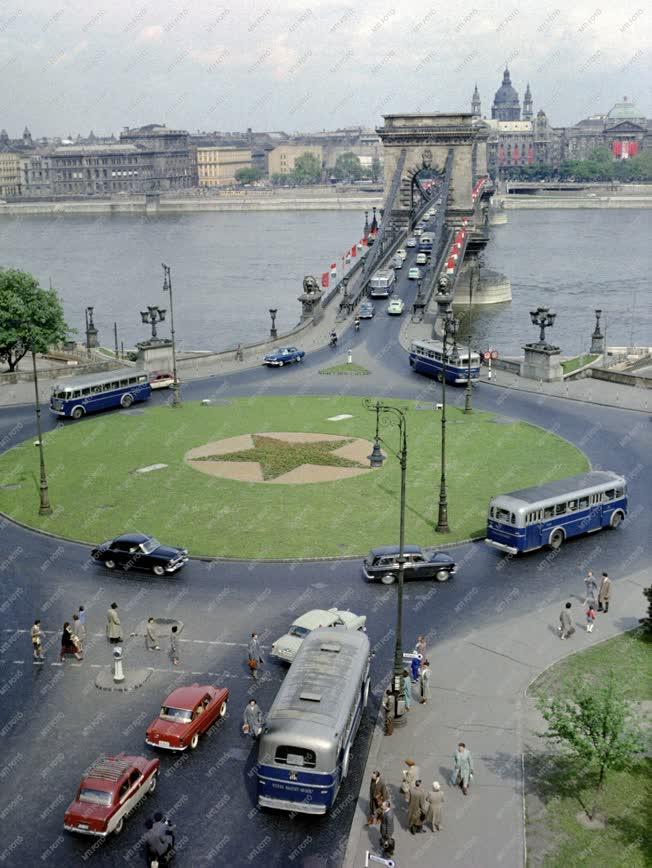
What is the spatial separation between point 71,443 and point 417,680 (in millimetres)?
30217

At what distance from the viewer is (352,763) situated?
1014 inches

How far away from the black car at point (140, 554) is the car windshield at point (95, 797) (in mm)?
14463

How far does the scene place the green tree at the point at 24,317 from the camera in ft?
237

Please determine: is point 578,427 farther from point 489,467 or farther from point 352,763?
point 352,763

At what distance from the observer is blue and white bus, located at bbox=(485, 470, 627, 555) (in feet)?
125

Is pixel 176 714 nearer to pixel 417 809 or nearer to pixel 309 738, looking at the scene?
pixel 309 738

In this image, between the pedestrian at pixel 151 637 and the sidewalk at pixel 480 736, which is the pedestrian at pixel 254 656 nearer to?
the pedestrian at pixel 151 637

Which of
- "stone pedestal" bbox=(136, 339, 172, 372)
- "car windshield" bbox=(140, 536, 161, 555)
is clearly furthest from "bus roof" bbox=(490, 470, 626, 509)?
"stone pedestal" bbox=(136, 339, 172, 372)

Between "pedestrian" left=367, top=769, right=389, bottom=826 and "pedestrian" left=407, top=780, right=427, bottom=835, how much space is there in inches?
25.2

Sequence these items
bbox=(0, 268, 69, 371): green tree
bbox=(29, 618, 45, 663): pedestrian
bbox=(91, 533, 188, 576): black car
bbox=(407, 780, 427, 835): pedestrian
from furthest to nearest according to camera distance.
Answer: bbox=(0, 268, 69, 371): green tree
bbox=(91, 533, 188, 576): black car
bbox=(29, 618, 45, 663): pedestrian
bbox=(407, 780, 427, 835): pedestrian

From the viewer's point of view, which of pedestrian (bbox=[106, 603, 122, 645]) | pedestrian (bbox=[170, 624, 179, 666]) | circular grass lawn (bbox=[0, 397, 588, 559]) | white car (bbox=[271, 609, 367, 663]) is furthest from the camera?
circular grass lawn (bbox=[0, 397, 588, 559])

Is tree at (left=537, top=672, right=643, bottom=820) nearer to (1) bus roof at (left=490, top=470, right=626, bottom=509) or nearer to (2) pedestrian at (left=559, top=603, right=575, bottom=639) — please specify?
(2) pedestrian at (left=559, top=603, right=575, bottom=639)

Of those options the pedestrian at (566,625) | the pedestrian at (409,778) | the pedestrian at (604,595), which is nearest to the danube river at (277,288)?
the pedestrian at (604,595)

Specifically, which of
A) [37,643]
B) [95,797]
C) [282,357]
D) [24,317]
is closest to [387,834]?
[95,797]
